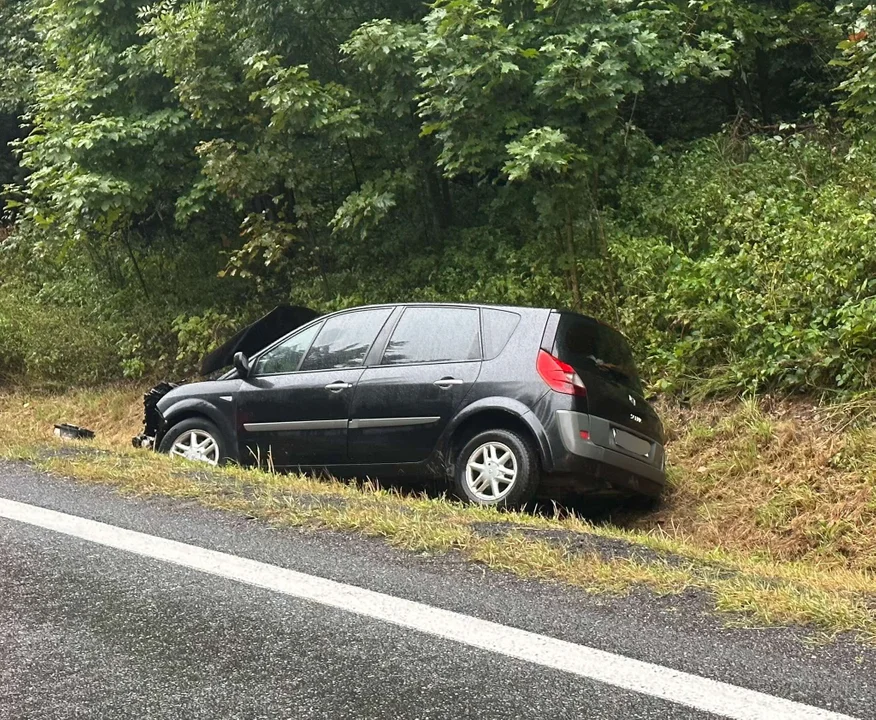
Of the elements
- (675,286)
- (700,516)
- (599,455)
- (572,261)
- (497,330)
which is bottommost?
(700,516)

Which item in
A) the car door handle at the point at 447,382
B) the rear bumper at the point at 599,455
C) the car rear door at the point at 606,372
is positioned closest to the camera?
the rear bumper at the point at 599,455

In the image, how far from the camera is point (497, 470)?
6477 mm

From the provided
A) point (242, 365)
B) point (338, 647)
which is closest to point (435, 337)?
point (242, 365)

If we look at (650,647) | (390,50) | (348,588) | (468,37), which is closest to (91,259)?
(390,50)

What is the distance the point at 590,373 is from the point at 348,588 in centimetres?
319

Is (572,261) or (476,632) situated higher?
(572,261)

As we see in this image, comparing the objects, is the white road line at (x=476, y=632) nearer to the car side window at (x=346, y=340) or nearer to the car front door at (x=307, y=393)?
the car front door at (x=307, y=393)

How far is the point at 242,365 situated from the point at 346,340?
0.93 metres

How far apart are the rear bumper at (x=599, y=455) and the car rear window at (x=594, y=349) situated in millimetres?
444

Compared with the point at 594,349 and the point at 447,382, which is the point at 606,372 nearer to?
the point at 594,349

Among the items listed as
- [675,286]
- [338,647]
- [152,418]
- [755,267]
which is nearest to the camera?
[338,647]

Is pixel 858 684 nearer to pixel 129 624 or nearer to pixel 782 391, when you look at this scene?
pixel 129 624

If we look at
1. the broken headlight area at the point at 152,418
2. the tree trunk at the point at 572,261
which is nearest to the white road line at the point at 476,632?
the broken headlight area at the point at 152,418

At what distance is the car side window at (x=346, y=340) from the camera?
742 cm
